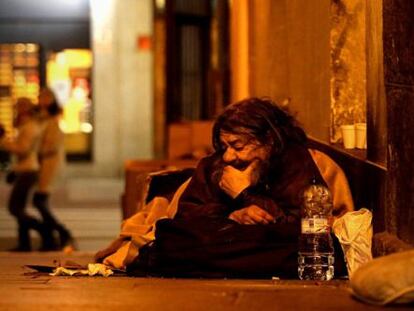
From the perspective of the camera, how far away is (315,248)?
648 cm

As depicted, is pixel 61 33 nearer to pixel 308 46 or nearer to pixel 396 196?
pixel 308 46

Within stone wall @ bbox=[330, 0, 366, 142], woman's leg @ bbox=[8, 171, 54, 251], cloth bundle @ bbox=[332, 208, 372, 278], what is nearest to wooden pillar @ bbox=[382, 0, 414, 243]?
cloth bundle @ bbox=[332, 208, 372, 278]

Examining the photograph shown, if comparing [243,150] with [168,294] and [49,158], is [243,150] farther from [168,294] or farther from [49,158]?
[49,158]

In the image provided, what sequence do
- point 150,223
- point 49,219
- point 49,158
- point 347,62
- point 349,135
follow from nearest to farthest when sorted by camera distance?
point 150,223
point 349,135
point 347,62
point 49,219
point 49,158

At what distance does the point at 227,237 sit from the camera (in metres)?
6.58

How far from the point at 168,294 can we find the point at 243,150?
1.21m

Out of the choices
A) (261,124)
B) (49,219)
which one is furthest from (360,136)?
(49,219)

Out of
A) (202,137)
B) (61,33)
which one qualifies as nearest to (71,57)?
(61,33)

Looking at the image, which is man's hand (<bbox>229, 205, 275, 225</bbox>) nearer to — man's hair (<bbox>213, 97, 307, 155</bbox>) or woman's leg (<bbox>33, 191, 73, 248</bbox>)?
man's hair (<bbox>213, 97, 307, 155</bbox>)

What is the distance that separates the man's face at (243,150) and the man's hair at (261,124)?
1.0 inches

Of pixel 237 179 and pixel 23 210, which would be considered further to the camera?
pixel 23 210

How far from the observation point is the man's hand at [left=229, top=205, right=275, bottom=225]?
6.76m

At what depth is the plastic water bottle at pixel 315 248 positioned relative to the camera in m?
6.46

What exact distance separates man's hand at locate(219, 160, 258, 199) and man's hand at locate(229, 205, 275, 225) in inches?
4.8
